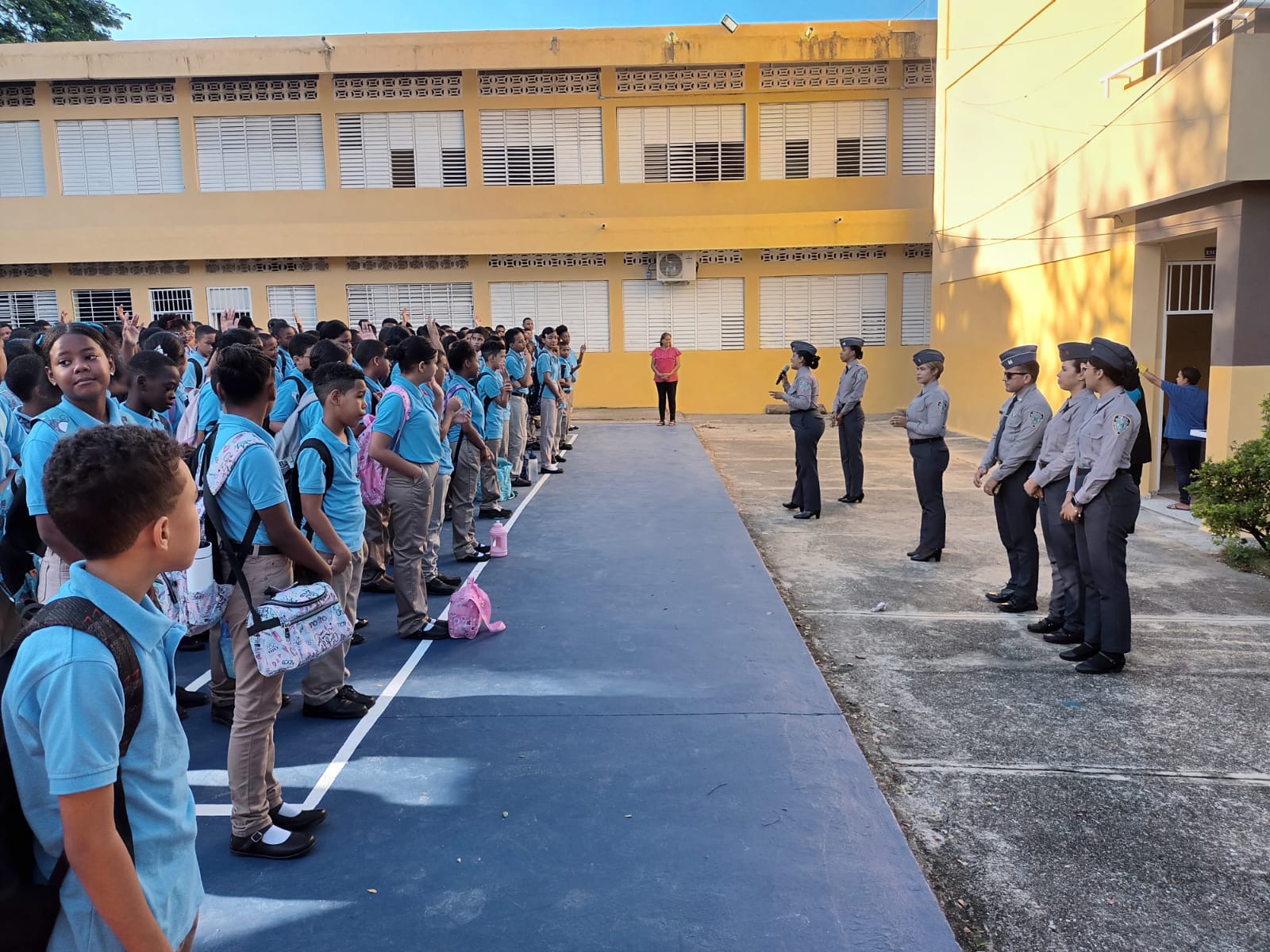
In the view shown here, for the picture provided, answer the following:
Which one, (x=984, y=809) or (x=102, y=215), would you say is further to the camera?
(x=102, y=215)

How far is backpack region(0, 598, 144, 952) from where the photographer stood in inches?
61.4

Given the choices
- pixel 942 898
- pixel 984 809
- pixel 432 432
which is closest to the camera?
pixel 942 898

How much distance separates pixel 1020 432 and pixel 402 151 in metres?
17.5

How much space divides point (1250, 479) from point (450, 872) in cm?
752

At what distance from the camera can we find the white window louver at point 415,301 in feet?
68.5

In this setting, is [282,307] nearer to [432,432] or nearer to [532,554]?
[532,554]

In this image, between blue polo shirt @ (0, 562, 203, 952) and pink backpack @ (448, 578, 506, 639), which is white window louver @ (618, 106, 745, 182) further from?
blue polo shirt @ (0, 562, 203, 952)

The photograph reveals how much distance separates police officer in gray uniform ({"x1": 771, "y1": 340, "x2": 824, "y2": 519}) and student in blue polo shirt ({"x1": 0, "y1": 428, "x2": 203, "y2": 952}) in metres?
8.52

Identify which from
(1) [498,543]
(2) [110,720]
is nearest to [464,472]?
(1) [498,543]

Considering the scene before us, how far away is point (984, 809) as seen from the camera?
12.7 feet

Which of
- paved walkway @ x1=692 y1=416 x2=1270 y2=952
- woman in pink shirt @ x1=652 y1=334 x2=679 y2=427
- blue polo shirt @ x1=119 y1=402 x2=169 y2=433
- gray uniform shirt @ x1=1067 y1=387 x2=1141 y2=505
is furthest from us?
woman in pink shirt @ x1=652 y1=334 x2=679 y2=427

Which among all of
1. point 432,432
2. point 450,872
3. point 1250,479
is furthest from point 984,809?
point 1250,479

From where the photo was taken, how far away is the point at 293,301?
2086 centimetres

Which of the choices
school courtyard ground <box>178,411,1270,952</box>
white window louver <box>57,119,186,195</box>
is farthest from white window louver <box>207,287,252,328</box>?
school courtyard ground <box>178,411,1270,952</box>
